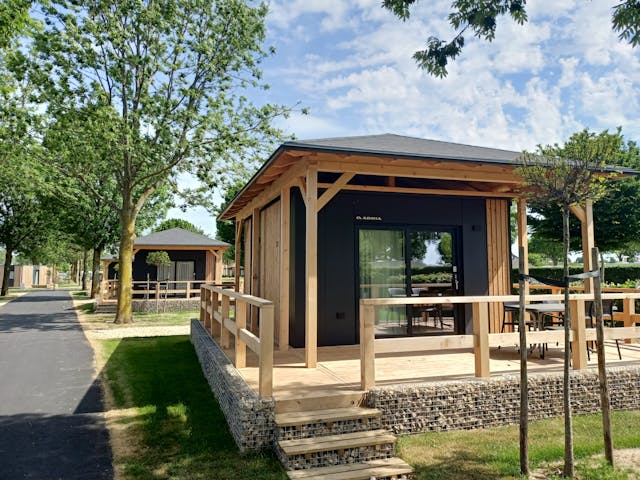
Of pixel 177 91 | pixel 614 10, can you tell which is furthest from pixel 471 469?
pixel 177 91

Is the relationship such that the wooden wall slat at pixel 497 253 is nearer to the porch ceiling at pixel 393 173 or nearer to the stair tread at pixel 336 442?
the porch ceiling at pixel 393 173

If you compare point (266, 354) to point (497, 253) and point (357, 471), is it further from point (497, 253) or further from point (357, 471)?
point (497, 253)

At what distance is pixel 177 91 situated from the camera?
49.4 ft

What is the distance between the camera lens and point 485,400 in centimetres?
462

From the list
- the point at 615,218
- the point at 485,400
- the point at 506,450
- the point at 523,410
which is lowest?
the point at 506,450

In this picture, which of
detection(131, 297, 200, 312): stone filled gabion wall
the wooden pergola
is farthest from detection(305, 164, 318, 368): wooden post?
detection(131, 297, 200, 312): stone filled gabion wall

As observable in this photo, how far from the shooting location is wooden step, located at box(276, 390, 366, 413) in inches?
159

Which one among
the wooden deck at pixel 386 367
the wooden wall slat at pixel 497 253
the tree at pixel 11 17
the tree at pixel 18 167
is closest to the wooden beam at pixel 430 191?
the wooden wall slat at pixel 497 253

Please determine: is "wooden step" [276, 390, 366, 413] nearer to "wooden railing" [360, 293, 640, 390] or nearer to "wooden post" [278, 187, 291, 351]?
"wooden railing" [360, 293, 640, 390]

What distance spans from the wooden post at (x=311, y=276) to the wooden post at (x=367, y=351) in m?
1.15

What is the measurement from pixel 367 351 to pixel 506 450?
150 cm

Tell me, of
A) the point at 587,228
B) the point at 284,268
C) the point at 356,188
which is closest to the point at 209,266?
the point at 284,268

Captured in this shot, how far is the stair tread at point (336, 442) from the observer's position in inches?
143

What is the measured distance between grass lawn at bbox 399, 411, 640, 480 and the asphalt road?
2680mm
